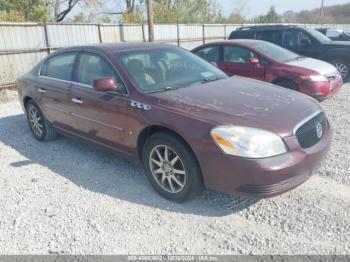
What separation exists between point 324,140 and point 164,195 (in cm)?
172

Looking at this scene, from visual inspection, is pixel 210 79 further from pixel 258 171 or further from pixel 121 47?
pixel 258 171

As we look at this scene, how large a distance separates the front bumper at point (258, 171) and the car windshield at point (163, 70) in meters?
→ 1.12

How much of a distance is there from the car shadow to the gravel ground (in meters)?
0.01

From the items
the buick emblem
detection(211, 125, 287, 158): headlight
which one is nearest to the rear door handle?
detection(211, 125, 287, 158): headlight

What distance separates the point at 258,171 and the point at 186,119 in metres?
0.81

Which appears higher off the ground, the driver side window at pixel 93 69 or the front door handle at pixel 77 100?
the driver side window at pixel 93 69

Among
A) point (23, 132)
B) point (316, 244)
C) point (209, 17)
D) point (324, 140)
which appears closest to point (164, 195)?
point (316, 244)

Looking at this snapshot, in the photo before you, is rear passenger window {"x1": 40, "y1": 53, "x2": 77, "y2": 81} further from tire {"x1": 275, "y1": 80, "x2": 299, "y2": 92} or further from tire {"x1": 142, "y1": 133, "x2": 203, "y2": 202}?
tire {"x1": 275, "y1": 80, "x2": 299, "y2": 92}

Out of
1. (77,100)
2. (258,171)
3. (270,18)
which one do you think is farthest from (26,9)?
(270,18)

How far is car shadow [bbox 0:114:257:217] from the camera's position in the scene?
3273mm

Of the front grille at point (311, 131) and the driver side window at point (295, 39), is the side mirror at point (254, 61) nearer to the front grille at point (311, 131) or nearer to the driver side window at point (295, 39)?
the driver side window at point (295, 39)

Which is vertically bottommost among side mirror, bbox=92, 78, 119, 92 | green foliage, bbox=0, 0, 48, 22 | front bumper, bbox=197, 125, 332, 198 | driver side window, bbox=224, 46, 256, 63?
front bumper, bbox=197, 125, 332, 198

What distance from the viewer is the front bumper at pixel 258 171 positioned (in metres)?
2.69

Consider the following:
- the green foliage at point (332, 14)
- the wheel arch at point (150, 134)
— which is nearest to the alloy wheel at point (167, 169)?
the wheel arch at point (150, 134)
